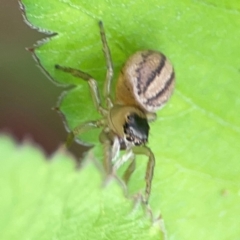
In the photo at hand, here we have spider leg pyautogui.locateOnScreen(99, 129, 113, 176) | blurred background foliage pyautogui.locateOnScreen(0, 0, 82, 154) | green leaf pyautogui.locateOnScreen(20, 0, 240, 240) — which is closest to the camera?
green leaf pyautogui.locateOnScreen(20, 0, 240, 240)

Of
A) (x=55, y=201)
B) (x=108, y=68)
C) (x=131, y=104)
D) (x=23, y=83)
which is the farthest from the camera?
(x=23, y=83)

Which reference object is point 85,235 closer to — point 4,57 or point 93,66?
point 93,66

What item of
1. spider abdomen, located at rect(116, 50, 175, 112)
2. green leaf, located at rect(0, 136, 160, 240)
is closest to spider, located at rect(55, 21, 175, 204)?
spider abdomen, located at rect(116, 50, 175, 112)

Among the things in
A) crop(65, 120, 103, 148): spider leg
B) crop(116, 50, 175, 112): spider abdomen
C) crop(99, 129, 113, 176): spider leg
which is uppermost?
crop(116, 50, 175, 112): spider abdomen

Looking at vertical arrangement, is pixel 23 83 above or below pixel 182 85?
below

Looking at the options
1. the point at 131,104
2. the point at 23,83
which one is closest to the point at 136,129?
the point at 131,104

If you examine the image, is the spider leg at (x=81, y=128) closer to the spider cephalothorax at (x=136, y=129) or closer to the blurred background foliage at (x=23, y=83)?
the spider cephalothorax at (x=136, y=129)

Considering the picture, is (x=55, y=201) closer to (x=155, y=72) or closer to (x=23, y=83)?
(x=155, y=72)

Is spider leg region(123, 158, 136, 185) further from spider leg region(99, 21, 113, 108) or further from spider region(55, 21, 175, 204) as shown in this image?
spider leg region(99, 21, 113, 108)
